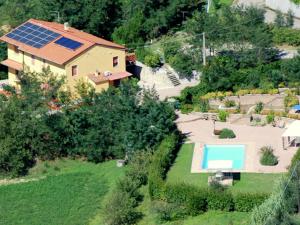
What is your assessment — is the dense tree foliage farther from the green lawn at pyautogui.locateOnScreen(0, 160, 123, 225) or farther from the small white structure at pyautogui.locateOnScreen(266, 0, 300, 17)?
the green lawn at pyautogui.locateOnScreen(0, 160, 123, 225)

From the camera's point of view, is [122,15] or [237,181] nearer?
[237,181]

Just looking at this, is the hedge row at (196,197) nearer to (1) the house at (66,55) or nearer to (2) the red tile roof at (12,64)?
(1) the house at (66,55)

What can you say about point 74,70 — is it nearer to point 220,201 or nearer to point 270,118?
point 270,118

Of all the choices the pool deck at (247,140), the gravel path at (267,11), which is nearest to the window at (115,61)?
the pool deck at (247,140)

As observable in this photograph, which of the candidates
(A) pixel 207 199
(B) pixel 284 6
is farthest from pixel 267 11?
(A) pixel 207 199

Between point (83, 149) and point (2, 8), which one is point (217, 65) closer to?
point (83, 149)

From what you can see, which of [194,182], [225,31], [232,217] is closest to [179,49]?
[225,31]

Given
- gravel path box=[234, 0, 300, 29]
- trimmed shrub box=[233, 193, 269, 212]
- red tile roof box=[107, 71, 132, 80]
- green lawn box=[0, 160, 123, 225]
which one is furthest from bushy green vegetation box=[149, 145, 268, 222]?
gravel path box=[234, 0, 300, 29]
